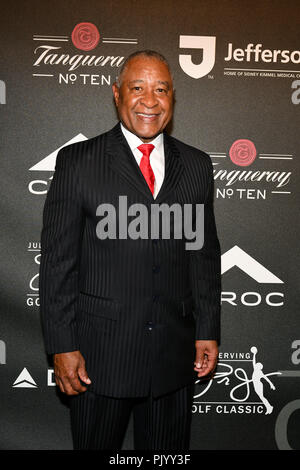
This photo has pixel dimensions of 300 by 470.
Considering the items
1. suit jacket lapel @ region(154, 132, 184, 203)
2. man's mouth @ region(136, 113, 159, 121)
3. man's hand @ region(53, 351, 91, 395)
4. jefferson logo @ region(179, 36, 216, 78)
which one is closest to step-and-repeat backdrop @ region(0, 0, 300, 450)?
jefferson logo @ region(179, 36, 216, 78)

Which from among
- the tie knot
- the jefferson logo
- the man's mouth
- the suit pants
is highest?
the jefferson logo

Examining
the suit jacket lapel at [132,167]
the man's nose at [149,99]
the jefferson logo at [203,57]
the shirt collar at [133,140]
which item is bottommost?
the suit jacket lapel at [132,167]

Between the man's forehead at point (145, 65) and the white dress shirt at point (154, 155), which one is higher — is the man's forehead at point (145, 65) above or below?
above

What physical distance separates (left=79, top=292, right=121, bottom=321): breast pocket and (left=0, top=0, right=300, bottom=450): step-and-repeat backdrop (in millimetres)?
788

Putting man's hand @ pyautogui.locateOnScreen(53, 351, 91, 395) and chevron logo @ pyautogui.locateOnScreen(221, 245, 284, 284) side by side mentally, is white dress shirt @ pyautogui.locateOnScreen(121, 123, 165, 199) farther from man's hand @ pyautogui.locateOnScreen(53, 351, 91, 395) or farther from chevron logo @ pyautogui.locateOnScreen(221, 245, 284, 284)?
chevron logo @ pyautogui.locateOnScreen(221, 245, 284, 284)

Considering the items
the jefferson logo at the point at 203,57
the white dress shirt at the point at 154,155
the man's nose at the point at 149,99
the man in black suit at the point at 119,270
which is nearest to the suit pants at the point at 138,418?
the man in black suit at the point at 119,270

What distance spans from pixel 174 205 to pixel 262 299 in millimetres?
985

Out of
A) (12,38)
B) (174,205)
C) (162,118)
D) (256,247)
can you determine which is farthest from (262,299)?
(12,38)

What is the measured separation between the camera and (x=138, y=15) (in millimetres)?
2174

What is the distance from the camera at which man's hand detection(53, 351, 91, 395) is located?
1562 millimetres

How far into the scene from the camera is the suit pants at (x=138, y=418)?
1627 millimetres

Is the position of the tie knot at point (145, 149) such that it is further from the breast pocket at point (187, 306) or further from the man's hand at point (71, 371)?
the man's hand at point (71, 371)

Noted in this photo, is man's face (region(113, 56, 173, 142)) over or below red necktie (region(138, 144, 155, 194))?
over

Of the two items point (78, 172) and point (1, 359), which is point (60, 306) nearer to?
point (78, 172)
